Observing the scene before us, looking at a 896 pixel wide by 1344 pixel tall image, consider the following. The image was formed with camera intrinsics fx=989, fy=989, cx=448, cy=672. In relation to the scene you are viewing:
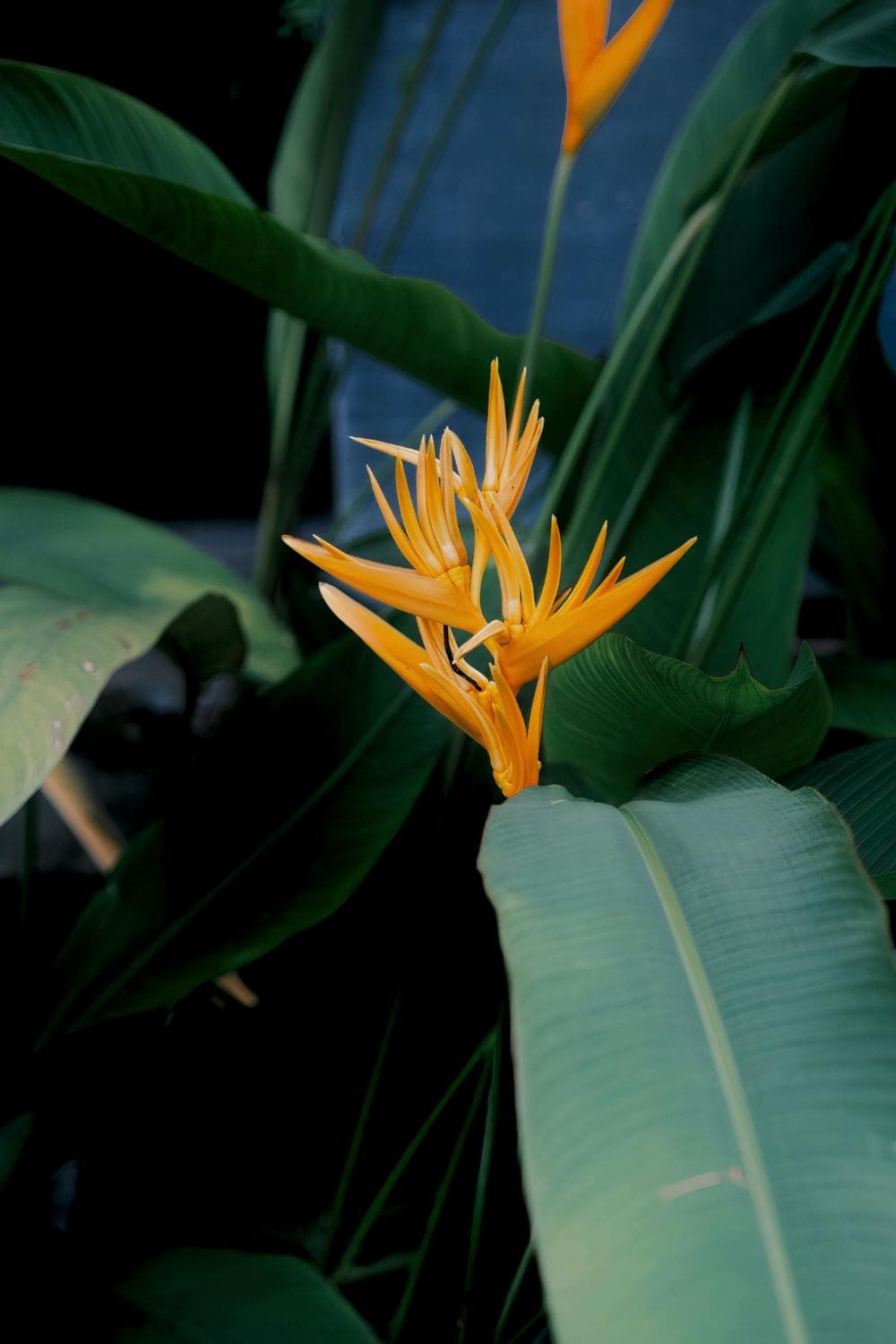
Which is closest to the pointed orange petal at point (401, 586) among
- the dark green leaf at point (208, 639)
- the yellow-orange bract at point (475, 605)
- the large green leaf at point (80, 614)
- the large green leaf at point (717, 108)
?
the yellow-orange bract at point (475, 605)

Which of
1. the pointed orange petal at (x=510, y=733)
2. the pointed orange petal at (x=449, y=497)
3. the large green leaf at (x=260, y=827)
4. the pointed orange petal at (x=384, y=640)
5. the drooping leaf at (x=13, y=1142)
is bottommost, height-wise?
the drooping leaf at (x=13, y=1142)

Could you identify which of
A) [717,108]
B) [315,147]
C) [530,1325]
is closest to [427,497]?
[530,1325]

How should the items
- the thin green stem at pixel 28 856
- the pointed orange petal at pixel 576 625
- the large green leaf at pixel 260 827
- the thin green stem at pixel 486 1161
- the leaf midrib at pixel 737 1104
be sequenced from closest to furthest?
the leaf midrib at pixel 737 1104 → the pointed orange petal at pixel 576 625 → the thin green stem at pixel 486 1161 → the large green leaf at pixel 260 827 → the thin green stem at pixel 28 856

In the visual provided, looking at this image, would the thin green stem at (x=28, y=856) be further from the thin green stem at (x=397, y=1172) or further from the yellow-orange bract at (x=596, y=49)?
the yellow-orange bract at (x=596, y=49)

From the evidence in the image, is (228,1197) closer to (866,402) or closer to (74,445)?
(866,402)

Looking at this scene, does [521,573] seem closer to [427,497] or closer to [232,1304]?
[427,497]

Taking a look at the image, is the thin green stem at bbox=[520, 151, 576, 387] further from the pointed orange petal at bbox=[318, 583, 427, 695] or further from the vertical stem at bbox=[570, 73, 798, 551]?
the pointed orange petal at bbox=[318, 583, 427, 695]
